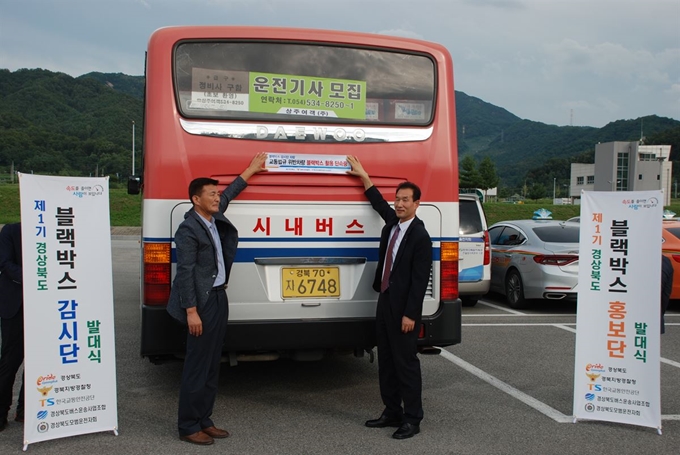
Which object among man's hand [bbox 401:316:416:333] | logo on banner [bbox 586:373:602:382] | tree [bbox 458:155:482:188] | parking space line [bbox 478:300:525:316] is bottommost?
parking space line [bbox 478:300:525:316]

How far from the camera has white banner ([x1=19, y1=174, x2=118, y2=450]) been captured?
4.17 meters

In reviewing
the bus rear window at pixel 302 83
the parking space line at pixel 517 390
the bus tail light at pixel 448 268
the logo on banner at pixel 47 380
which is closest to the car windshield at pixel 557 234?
the parking space line at pixel 517 390

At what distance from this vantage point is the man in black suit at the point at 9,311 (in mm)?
4422

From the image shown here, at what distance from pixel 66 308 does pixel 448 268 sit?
9.28 ft

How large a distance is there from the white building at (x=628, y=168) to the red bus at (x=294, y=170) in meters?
27.7

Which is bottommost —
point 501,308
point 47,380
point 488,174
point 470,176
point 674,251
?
point 501,308

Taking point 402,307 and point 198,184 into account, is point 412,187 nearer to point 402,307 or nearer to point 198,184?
point 402,307

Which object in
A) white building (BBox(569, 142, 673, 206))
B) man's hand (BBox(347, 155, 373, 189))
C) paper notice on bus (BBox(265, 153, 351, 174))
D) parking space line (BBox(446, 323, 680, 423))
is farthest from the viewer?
white building (BBox(569, 142, 673, 206))

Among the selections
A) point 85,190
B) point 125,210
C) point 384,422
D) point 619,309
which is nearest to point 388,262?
point 384,422

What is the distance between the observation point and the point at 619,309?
4.86 m

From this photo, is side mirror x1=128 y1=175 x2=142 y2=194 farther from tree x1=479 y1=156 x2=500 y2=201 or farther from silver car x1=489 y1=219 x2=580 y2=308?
tree x1=479 y1=156 x2=500 y2=201

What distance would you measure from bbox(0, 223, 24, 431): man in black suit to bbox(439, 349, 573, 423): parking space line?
4.00 metres

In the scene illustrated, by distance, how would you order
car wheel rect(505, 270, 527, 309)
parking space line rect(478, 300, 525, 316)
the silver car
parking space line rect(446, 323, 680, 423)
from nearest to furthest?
1. parking space line rect(446, 323, 680, 423)
2. the silver car
3. parking space line rect(478, 300, 525, 316)
4. car wheel rect(505, 270, 527, 309)

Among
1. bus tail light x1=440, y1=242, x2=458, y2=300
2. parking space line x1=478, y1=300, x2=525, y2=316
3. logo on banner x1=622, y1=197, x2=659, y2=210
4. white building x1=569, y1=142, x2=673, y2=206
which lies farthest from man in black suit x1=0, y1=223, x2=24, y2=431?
white building x1=569, y1=142, x2=673, y2=206
